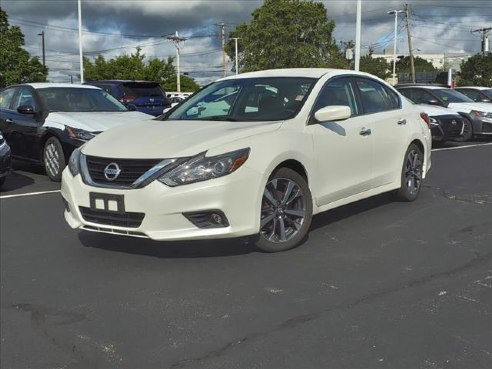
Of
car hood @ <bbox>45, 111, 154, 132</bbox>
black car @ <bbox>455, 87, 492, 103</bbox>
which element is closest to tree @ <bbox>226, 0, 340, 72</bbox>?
black car @ <bbox>455, 87, 492, 103</bbox>

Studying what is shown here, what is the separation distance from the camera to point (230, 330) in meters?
3.40

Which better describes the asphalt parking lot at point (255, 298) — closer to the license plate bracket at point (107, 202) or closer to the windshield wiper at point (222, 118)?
the license plate bracket at point (107, 202)

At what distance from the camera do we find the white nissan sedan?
4320 millimetres

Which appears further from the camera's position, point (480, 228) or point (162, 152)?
point (480, 228)

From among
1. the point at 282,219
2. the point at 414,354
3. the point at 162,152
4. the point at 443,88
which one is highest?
the point at 443,88

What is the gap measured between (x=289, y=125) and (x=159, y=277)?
166 centimetres

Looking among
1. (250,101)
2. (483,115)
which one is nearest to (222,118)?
(250,101)

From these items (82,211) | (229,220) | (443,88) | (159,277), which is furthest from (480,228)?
(443,88)

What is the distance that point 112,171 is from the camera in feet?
14.6

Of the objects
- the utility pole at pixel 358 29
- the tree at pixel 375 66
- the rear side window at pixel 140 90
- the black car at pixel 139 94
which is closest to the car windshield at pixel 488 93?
the utility pole at pixel 358 29

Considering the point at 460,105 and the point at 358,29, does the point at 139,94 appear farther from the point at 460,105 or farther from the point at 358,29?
the point at 358,29

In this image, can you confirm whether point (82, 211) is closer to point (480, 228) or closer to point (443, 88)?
point (480, 228)

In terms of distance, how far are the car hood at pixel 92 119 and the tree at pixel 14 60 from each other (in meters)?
24.6

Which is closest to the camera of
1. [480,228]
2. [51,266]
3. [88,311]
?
[88,311]
